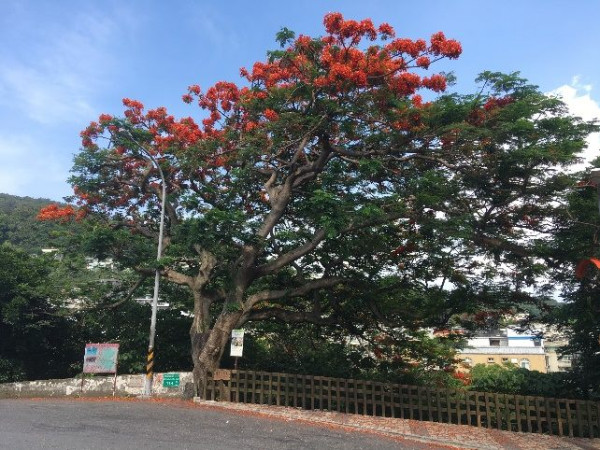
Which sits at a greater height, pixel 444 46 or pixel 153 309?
pixel 444 46

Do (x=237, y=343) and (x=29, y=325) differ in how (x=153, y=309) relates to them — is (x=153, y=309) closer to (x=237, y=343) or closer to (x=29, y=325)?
(x=237, y=343)

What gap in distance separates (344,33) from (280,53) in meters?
1.78

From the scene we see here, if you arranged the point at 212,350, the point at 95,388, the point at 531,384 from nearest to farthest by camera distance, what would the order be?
the point at 531,384
the point at 212,350
the point at 95,388

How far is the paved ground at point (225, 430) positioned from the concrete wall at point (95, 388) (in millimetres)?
2294

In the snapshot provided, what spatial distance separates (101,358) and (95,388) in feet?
3.04

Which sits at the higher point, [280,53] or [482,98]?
[280,53]

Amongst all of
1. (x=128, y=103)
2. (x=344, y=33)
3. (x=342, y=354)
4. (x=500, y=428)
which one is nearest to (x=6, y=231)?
(x=128, y=103)

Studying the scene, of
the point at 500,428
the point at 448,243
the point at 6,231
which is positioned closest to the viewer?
the point at 500,428

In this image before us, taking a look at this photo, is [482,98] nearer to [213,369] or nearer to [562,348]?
[562,348]

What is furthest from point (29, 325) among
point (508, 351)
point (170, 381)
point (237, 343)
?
point (508, 351)

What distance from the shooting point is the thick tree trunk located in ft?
45.9

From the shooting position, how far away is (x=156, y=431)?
898cm

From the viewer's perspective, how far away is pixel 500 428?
10.7 metres

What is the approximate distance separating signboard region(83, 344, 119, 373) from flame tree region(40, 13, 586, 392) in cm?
265
